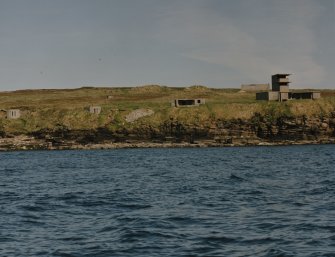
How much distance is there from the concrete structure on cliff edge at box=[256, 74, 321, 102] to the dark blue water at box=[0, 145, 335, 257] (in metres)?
90.4

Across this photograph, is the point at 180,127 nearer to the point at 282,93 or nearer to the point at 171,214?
the point at 282,93

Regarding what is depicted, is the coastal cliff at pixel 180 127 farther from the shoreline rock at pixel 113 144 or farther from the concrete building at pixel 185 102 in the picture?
the concrete building at pixel 185 102

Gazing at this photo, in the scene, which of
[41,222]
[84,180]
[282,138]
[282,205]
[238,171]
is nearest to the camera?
[41,222]

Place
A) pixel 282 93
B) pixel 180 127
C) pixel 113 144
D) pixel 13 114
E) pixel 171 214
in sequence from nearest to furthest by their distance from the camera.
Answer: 1. pixel 171 214
2. pixel 113 144
3. pixel 180 127
4. pixel 13 114
5. pixel 282 93

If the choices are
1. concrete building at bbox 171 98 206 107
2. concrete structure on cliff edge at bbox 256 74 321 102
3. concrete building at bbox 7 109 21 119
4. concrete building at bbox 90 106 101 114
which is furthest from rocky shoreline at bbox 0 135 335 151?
concrete structure on cliff edge at bbox 256 74 321 102

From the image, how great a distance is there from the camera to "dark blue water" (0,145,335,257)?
2275 centimetres

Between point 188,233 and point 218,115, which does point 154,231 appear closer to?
point 188,233

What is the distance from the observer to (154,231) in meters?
26.0

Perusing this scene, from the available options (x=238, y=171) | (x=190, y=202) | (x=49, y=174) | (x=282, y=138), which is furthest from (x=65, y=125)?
(x=190, y=202)

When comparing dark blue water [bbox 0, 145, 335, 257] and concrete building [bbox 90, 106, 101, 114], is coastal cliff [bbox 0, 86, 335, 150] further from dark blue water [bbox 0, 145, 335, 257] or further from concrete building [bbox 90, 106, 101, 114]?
dark blue water [bbox 0, 145, 335, 257]

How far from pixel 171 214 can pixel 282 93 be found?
116052 millimetres

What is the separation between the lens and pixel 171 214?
30.4 m

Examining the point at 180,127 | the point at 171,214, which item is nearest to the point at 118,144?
the point at 180,127

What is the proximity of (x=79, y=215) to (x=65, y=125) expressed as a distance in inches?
3991
